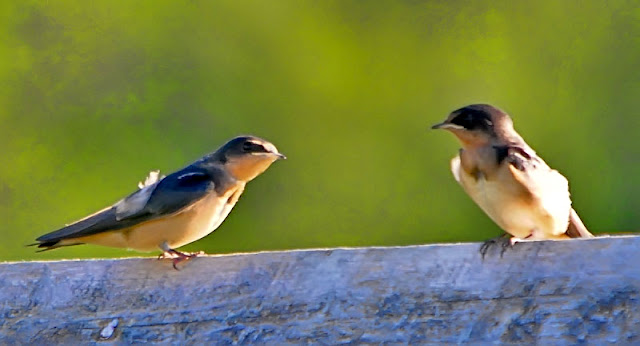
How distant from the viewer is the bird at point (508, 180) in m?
3.86

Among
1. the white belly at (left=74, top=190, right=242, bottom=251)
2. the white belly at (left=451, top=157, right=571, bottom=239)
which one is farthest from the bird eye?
the white belly at (left=451, top=157, right=571, bottom=239)

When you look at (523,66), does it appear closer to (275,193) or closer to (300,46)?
(300,46)

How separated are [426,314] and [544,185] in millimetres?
1248

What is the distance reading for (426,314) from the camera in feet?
9.06

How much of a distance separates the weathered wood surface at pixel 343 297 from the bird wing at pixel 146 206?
37.2 inches

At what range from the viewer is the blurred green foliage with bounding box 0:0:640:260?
11.2 m

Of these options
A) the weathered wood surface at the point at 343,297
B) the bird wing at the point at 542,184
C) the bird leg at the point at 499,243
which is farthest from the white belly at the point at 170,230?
the bird leg at the point at 499,243

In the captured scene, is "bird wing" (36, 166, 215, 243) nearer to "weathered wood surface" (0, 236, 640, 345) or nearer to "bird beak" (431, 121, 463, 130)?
"bird beak" (431, 121, 463, 130)

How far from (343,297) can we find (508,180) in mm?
1226

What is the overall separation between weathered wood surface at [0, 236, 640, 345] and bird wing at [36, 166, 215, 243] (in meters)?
0.95

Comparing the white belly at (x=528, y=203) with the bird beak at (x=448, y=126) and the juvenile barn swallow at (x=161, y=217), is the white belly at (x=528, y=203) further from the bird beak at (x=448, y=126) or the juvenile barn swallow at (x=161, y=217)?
the juvenile barn swallow at (x=161, y=217)

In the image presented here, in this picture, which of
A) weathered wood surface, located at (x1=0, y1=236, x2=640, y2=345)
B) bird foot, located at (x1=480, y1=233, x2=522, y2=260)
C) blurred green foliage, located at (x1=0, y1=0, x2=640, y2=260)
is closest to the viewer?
weathered wood surface, located at (x1=0, y1=236, x2=640, y2=345)

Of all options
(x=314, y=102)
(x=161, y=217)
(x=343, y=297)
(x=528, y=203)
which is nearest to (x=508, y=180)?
(x=528, y=203)

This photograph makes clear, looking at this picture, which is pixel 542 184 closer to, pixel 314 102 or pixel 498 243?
pixel 498 243
